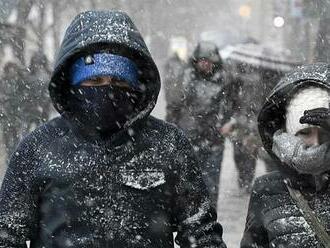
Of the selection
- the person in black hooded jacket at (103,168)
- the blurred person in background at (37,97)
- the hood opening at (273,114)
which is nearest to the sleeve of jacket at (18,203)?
the person in black hooded jacket at (103,168)

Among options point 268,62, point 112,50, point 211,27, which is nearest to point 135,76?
point 112,50

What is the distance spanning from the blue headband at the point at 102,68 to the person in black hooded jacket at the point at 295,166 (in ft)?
2.13

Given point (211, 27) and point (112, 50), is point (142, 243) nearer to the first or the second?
point (112, 50)

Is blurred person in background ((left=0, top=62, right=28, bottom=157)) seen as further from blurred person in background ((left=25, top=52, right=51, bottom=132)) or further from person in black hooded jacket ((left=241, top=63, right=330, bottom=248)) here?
person in black hooded jacket ((left=241, top=63, right=330, bottom=248))

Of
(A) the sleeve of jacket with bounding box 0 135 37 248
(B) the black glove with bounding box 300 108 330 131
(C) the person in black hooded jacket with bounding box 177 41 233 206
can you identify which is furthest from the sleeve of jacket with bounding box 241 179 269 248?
(C) the person in black hooded jacket with bounding box 177 41 233 206

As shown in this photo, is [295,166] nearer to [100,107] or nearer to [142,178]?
[142,178]

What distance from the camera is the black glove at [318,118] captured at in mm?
2734

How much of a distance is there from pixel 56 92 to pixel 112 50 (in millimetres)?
266

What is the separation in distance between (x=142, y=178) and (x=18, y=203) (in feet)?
1.53

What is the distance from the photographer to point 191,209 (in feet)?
9.30

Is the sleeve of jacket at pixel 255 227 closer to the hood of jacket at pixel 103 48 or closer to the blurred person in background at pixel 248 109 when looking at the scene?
the hood of jacket at pixel 103 48

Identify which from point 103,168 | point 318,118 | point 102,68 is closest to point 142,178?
point 103,168

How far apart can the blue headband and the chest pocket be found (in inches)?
13.2

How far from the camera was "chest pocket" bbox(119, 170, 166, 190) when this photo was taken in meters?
2.76
